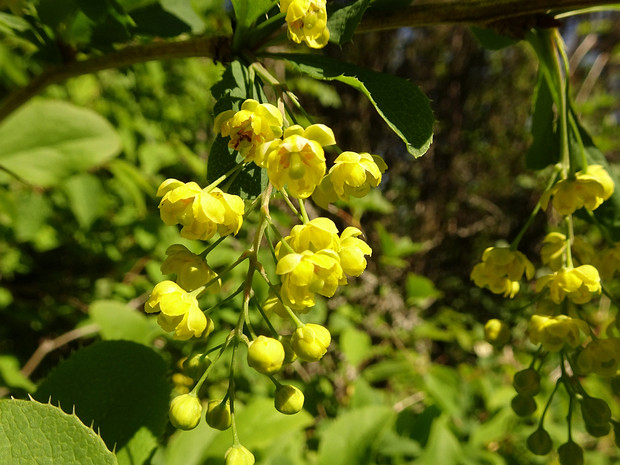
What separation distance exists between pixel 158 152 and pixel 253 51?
1855mm

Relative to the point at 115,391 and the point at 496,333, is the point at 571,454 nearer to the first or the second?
the point at 496,333

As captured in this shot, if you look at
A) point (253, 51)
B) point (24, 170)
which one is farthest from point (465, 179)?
point (253, 51)

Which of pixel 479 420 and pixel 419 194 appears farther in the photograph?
pixel 419 194

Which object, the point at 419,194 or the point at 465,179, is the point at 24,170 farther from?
the point at 465,179

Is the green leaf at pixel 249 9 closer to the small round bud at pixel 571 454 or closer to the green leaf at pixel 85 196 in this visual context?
the small round bud at pixel 571 454

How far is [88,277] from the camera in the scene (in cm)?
349

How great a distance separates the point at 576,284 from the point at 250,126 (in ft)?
2.13

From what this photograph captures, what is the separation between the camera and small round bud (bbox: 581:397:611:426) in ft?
3.12

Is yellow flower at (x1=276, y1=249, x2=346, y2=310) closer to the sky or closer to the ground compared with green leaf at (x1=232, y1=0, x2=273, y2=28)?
closer to the ground

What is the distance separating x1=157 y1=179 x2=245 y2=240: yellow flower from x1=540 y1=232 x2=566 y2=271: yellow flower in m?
0.67

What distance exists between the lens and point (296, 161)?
653 millimetres

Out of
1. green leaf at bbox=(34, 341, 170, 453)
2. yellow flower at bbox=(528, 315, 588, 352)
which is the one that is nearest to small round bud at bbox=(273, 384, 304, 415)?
green leaf at bbox=(34, 341, 170, 453)

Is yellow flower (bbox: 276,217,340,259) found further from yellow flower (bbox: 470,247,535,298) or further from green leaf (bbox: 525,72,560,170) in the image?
green leaf (bbox: 525,72,560,170)

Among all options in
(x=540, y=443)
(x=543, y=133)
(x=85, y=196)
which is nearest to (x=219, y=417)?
(x=540, y=443)
